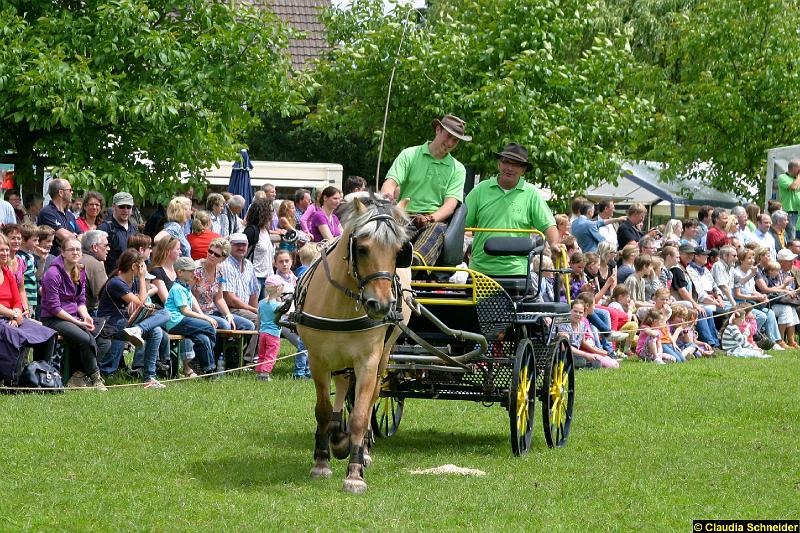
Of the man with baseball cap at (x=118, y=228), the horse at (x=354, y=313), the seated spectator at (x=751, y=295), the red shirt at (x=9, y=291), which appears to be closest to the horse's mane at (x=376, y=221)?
the horse at (x=354, y=313)

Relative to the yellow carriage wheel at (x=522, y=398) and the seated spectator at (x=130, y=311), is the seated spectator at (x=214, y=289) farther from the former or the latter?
the yellow carriage wheel at (x=522, y=398)

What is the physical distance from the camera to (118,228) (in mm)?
13844

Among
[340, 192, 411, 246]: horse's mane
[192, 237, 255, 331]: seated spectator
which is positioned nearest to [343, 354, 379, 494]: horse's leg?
[340, 192, 411, 246]: horse's mane

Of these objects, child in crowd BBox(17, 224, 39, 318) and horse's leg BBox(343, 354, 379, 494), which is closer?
horse's leg BBox(343, 354, 379, 494)

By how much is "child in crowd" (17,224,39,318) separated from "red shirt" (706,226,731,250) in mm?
11785

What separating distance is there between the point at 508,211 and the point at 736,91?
20.3m

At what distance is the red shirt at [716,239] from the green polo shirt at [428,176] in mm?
11821

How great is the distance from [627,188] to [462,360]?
26.1 meters

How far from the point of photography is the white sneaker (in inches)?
471

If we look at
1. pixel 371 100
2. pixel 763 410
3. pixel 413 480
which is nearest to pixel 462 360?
pixel 413 480

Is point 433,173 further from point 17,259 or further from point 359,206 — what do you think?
point 17,259

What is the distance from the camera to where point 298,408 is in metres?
11.1

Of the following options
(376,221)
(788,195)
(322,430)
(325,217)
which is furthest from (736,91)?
(376,221)

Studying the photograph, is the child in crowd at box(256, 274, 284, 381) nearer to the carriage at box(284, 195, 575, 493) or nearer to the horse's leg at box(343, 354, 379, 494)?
the carriage at box(284, 195, 575, 493)
